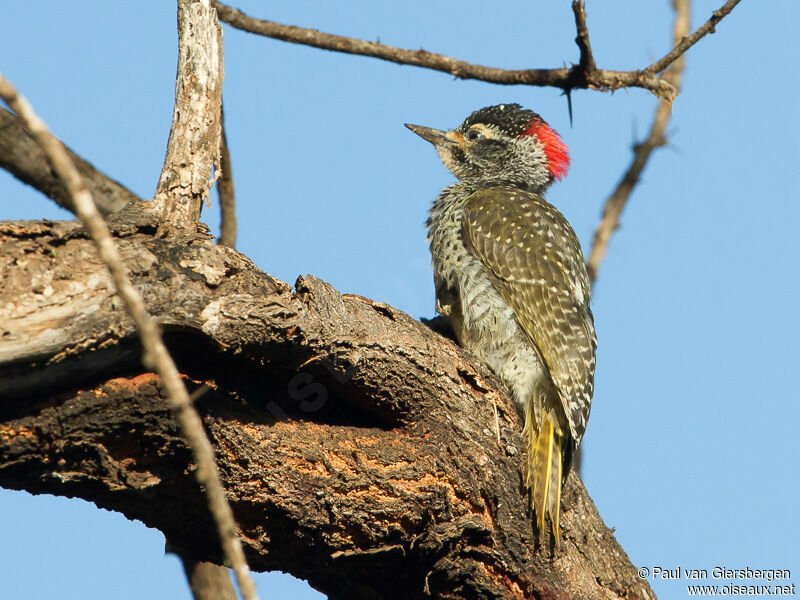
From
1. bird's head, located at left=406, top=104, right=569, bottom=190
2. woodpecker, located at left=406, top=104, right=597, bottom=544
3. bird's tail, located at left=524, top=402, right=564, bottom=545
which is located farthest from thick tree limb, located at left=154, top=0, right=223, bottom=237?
bird's head, located at left=406, top=104, right=569, bottom=190

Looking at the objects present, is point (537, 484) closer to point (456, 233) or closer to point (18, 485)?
point (456, 233)

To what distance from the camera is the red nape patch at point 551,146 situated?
7.45m

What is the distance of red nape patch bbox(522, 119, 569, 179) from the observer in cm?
745

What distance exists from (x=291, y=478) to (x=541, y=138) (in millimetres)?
4394

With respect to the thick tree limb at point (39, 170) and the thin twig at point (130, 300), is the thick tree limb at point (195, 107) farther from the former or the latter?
the thin twig at point (130, 300)

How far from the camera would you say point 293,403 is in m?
4.13

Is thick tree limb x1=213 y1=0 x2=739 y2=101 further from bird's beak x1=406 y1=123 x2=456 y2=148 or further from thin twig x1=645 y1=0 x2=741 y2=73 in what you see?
bird's beak x1=406 y1=123 x2=456 y2=148

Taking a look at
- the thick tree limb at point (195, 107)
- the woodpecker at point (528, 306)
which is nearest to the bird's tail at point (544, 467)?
the woodpecker at point (528, 306)

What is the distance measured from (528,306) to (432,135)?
2.51 meters

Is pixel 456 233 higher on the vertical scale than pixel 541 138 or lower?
lower

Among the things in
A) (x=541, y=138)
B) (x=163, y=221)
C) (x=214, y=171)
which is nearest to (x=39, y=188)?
(x=214, y=171)

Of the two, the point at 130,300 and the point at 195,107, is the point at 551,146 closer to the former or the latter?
the point at 195,107

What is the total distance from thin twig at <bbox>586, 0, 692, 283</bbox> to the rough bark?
291 cm

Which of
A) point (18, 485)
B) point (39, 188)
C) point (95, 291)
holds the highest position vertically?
point (39, 188)
